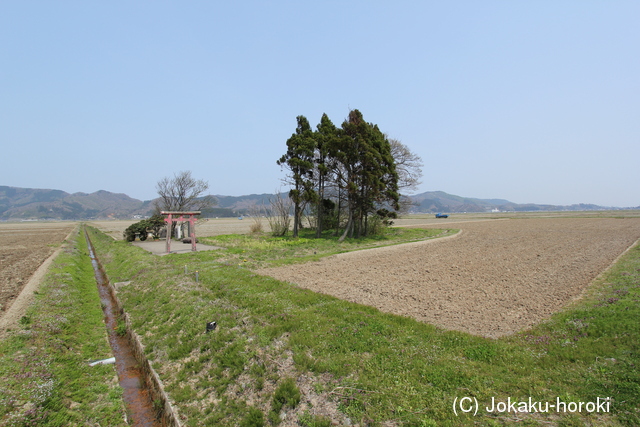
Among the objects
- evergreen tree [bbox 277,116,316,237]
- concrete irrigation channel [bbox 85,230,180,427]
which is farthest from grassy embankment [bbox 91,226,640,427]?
evergreen tree [bbox 277,116,316,237]

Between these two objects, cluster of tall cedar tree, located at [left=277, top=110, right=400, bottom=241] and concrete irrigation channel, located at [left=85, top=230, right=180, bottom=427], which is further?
cluster of tall cedar tree, located at [left=277, top=110, right=400, bottom=241]

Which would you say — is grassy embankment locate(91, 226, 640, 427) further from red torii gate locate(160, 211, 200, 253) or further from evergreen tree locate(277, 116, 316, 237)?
evergreen tree locate(277, 116, 316, 237)

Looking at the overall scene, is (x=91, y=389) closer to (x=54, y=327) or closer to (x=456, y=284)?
(x=54, y=327)

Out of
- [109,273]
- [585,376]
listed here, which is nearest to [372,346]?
[585,376]

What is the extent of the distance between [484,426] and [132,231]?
30.1 metres

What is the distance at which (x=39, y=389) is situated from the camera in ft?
17.2

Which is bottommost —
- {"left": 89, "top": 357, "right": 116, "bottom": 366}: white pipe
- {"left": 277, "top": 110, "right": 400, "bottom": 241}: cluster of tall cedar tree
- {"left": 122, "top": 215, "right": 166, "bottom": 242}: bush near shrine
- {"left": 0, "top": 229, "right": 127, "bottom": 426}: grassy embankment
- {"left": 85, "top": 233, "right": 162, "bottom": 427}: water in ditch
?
{"left": 85, "top": 233, "right": 162, "bottom": 427}: water in ditch

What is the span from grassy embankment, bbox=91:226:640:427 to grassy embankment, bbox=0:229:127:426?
0.93m

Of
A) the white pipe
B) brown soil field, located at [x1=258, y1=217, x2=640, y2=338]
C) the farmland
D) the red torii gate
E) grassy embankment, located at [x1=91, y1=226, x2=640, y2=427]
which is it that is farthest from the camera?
the red torii gate

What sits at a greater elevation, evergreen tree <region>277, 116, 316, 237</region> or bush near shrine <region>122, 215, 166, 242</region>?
evergreen tree <region>277, 116, 316, 237</region>

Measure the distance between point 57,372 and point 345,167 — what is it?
847 inches

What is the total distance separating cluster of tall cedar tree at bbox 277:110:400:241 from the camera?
79.5 feet

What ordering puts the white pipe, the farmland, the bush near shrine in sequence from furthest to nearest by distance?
1. the bush near shrine
2. the white pipe
3. the farmland

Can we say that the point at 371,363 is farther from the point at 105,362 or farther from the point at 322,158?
the point at 322,158
